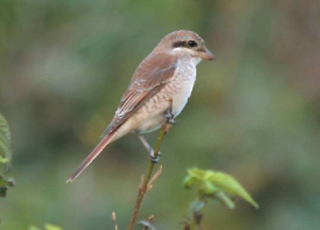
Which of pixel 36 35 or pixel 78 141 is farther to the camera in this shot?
pixel 36 35

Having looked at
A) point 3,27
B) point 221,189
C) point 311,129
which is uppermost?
point 221,189

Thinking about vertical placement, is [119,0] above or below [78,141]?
above

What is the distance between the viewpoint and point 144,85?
3.84 meters

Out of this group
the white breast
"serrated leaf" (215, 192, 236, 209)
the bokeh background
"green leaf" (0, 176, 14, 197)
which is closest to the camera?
"green leaf" (0, 176, 14, 197)

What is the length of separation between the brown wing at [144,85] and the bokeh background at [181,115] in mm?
2279

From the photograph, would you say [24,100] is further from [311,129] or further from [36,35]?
[311,129]

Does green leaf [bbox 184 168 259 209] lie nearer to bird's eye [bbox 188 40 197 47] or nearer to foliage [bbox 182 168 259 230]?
foliage [bbox 182 168 259 230]

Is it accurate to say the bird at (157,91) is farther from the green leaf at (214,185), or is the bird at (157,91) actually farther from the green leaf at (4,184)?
the green leaf at (4,184)

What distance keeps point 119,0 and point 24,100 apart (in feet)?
3.67

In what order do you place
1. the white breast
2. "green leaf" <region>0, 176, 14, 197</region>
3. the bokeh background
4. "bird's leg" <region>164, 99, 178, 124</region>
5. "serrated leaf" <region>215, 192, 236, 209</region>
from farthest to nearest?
the bokeh background → the white breast → "bird's leg" <region>164, 99, 178, 124</region> → "serrated leaf" <region>215, 192, 236, 209</region> → "green leaf" <region>0, 176, 14, 197</region>

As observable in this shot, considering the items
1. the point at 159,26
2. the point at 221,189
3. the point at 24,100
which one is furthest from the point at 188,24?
the point at 221,189

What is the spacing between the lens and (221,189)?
287 centimetres

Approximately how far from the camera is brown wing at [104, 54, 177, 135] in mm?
3762

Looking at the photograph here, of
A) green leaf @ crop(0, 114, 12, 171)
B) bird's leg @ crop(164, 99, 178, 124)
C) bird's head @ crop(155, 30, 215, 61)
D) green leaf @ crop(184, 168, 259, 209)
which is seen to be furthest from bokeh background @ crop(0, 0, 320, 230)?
green leaf @ crop(0, 114, 12, 171)
